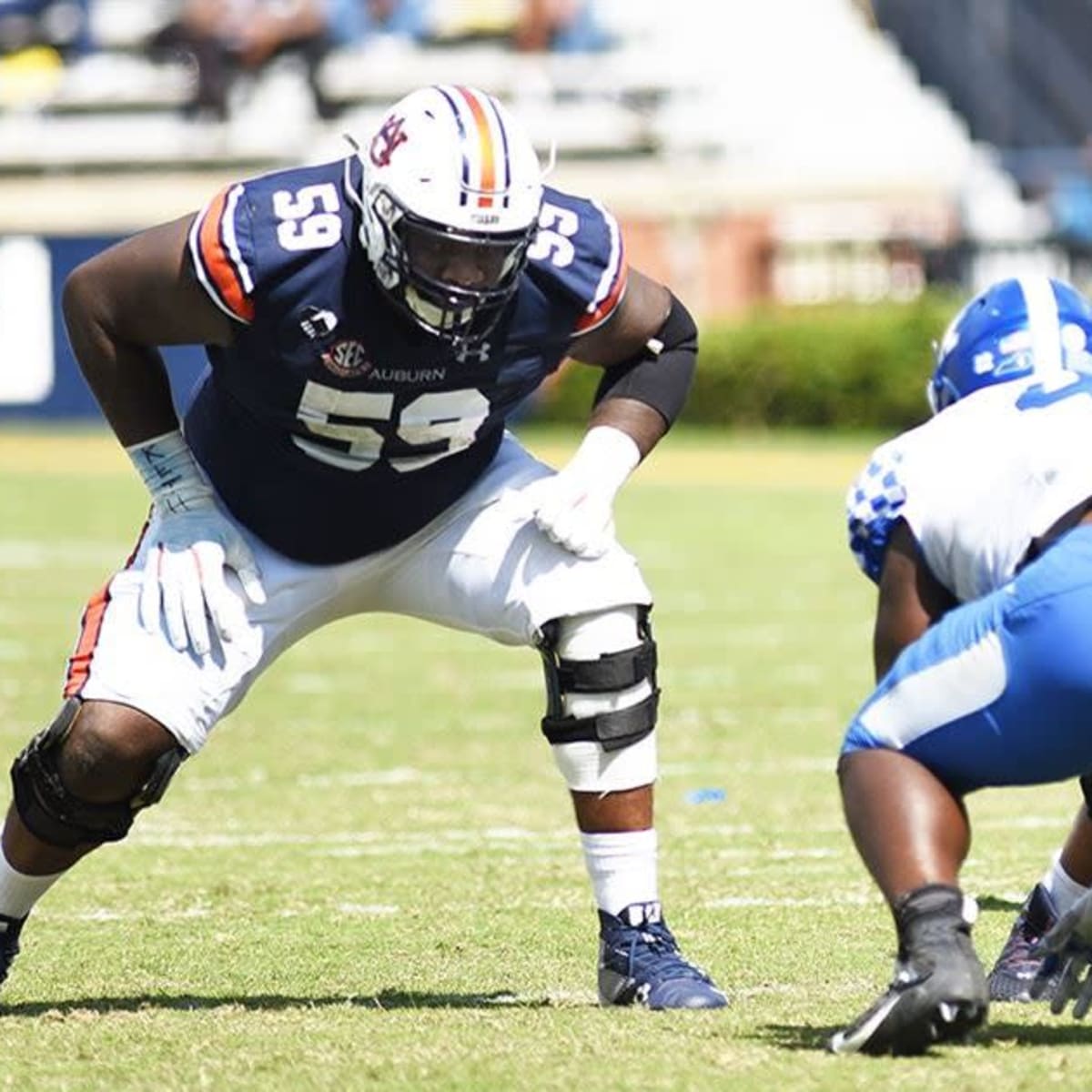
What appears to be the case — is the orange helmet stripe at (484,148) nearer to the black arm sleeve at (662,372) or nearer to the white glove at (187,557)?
the black arm sleeve at (662,372)

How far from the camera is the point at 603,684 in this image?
4750 mm

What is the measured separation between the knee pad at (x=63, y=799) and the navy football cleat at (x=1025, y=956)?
1516 mm

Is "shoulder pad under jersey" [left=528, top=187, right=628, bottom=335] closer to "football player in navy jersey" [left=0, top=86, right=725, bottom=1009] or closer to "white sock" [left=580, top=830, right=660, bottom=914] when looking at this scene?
"football player in navy jersey" [left=0, top=86, right=725, bottom=1009]

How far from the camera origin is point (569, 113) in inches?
1065

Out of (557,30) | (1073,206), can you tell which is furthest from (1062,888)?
(557,30)

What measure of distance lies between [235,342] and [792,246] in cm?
2257

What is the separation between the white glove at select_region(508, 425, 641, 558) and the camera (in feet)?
15.6

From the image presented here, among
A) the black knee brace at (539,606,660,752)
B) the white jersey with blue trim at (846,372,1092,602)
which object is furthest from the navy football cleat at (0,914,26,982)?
the white jersey with blue trim at (846,372,1092,602)

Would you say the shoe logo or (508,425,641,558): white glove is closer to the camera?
the shoe logo

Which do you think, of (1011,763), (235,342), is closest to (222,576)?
(235,342)

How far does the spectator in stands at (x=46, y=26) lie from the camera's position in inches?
1121

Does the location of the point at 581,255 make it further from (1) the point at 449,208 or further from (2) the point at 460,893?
(2) the point at 460,893

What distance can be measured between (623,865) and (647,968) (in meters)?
0.21

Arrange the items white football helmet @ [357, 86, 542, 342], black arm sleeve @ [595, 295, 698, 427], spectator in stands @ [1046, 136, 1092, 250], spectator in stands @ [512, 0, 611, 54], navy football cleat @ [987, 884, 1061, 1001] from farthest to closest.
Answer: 1. spectator in stands @ [512, 0, 611, 54]
2. spectator in stands @ [1046, 136, 1092, 250]
3. black arm sleeve @ [595, 295, 698, 427]
4. navy football cleat @ [987, 884, 1061, 1001]
5. white football helmet @ [357, 86, 542, 342]
